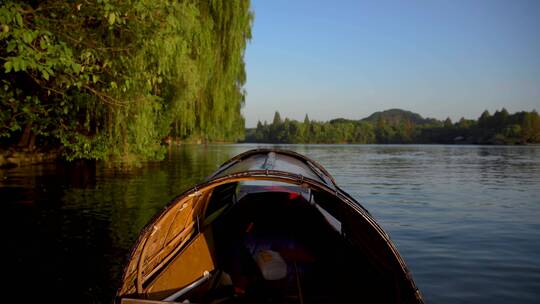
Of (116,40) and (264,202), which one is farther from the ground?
(116,40)

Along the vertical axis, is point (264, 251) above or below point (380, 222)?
above

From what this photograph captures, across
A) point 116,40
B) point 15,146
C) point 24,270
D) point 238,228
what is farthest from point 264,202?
point 15,146

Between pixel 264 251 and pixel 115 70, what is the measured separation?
4.74 metres

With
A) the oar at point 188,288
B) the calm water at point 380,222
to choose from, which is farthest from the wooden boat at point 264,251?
the calm water at point 380,222

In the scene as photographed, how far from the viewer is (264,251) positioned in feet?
19.1

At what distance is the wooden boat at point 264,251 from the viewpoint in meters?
4.01

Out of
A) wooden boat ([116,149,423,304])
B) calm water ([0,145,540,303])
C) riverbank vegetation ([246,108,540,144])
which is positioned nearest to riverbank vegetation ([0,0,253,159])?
calm water ([0,145,540,303])

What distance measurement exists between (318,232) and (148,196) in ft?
26.9

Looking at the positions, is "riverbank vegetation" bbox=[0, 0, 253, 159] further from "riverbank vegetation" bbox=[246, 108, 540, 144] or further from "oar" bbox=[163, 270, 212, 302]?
"riverbank vegetation" bbox=[246, 108, 540, 144]

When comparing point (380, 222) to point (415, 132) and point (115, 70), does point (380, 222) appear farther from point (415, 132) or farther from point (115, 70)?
point (415, 132)

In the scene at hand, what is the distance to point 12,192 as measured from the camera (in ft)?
43.8

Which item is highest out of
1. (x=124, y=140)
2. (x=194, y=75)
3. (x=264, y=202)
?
(x=194, y=75)

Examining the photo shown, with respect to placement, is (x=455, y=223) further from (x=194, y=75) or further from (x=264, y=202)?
(x=194, y=75)

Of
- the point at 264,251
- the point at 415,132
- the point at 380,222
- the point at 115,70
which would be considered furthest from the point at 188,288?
the point at 415,132
